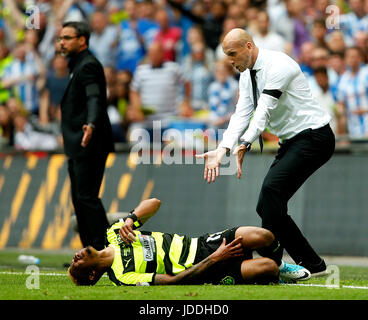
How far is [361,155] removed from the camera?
12766mm

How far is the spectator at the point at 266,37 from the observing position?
14.2 meters

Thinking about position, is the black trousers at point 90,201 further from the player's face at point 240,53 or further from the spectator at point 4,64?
the spectator at point 4,64

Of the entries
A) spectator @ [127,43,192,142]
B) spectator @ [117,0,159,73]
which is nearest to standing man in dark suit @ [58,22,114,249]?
spectator @ [127,43,192,142]

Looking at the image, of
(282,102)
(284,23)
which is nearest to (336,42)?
(284,23)

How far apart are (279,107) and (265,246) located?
1.46 m

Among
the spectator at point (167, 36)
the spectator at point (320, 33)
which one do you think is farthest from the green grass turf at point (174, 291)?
the spectator at point (167, 36)

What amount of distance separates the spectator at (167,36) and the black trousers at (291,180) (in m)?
7.41

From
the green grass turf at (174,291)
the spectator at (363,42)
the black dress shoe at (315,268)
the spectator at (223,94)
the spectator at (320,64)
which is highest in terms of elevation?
the spectator at (363,42)

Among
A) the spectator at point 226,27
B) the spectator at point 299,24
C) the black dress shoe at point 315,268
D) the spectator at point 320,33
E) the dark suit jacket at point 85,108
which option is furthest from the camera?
the spectator at point 226,27

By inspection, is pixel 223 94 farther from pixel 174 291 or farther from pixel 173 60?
pixel 174 291

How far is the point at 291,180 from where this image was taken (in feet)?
27.1

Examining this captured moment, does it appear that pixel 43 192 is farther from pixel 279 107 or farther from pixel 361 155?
pixel 279 107

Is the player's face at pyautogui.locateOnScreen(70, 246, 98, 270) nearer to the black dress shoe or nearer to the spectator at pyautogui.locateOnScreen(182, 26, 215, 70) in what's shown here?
the black dress shoe

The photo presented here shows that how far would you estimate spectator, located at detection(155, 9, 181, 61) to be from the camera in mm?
15703
